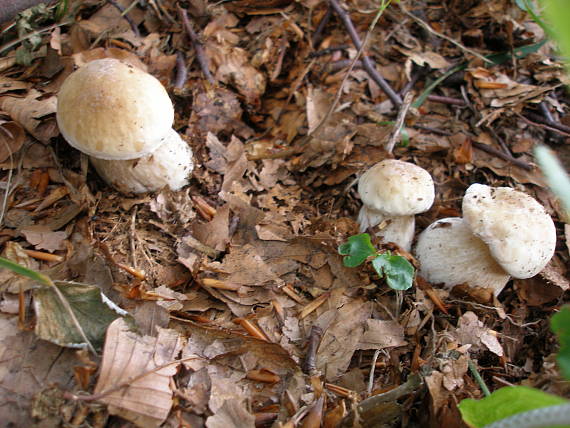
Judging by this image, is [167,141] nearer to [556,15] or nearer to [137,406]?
[137,406]

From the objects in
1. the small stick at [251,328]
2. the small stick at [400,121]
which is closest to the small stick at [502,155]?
the small stick at [400,121]

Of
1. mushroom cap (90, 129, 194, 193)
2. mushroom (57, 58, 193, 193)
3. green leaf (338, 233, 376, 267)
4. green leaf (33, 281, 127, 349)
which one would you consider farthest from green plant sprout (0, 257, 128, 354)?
green leaf (338, 233, 376, 267)

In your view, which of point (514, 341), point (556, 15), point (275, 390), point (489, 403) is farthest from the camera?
point (514, 341)

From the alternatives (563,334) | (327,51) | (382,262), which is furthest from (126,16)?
(563,334)

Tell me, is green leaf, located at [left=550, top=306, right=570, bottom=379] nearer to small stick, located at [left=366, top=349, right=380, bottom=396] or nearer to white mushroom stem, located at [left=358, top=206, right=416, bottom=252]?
small stick, located at [left=366, top=349, right=380, bottom=396]

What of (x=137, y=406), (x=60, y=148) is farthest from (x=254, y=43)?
(x=137, y=406)

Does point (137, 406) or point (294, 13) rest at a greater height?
point (294, 13)

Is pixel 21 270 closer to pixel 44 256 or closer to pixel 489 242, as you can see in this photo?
pixel 44 256
